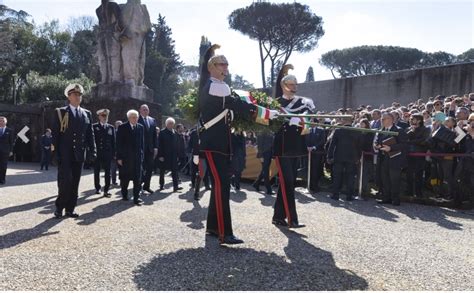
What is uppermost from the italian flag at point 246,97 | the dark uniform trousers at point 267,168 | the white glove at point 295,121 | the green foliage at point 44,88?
the green foliage at point 44,88

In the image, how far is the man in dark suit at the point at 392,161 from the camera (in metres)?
9.44

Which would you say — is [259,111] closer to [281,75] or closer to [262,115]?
[262,115]

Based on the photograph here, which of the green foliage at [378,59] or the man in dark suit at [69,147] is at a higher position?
the green foliage at [378,59]

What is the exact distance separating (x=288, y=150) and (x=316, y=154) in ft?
17.7

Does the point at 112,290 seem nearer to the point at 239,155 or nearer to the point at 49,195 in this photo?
the point at 49,195

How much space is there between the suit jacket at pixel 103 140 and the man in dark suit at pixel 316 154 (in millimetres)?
4709

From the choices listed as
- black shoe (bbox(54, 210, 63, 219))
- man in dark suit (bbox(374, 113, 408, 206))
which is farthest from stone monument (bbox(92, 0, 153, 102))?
black shoe (bbox(54, 210, 63, 219))

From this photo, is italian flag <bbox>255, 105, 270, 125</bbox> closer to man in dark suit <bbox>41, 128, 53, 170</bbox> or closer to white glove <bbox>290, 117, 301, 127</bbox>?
white glove <bbox>290, 117, 301, 127</bbox>

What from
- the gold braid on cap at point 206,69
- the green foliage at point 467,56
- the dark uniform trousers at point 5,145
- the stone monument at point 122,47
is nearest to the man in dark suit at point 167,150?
the dark uniform trousers at point 5,145

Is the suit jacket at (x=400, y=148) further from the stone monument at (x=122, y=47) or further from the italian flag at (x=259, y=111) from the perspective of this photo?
the stone monument at (x=122, y=47)

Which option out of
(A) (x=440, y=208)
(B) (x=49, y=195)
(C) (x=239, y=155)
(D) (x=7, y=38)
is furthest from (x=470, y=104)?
(D) (x=7, y=38)

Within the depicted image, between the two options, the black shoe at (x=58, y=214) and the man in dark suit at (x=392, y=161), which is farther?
the man in dark suit at (x=392, y=161)

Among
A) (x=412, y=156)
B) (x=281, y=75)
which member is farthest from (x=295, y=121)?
(x=412, y=156)

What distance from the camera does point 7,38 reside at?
127ft
